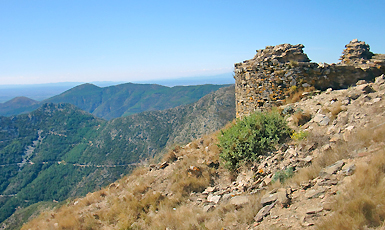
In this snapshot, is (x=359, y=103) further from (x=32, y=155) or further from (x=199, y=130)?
(x=32, y=155)

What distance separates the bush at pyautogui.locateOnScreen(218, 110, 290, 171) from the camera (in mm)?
5645

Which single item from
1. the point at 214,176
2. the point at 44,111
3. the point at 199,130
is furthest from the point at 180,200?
the point at 44,111

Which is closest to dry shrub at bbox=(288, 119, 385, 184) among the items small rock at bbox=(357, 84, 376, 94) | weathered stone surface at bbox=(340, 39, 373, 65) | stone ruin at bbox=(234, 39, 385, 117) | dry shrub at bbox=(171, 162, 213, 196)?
small rock at bbox=(357, 84, 376, 94)

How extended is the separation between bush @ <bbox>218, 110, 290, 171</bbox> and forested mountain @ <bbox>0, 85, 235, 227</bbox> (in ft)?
157

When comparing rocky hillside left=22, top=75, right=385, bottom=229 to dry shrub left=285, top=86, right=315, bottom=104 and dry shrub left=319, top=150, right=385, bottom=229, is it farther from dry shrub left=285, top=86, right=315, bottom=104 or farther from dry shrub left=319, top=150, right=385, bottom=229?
dry shrub left=285, top=86, right=315, bottom=104

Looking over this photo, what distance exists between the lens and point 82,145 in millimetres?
101438

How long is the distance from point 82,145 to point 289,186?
11317 cm

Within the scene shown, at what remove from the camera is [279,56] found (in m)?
7.63

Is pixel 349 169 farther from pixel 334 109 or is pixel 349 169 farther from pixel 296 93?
pixel 296 93

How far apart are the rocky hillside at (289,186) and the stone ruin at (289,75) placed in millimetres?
663

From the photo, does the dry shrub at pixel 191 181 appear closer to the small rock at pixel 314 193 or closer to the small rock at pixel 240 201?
the small rock at pixel 240 201

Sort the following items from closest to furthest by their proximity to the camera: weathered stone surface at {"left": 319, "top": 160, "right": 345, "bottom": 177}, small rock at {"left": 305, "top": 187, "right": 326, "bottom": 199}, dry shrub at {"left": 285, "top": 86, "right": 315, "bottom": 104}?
small rock at {"left": 305, "top": 187, "right": 326, "bottom": 199} < weathered stone surface at {"left": 319, "top": 160, "right": 345, "bottom": 177} < dry shrub at {"left": 285, "top": 86, "right": 315, "bottom": 104}

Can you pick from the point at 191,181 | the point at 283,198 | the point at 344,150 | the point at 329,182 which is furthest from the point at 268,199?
the point at 191,181

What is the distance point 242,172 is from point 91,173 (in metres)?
82.1
